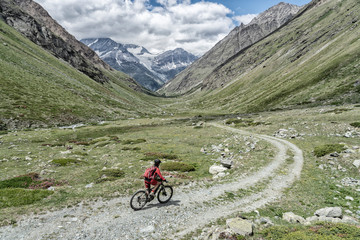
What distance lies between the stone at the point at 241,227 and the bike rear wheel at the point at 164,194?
5231mm

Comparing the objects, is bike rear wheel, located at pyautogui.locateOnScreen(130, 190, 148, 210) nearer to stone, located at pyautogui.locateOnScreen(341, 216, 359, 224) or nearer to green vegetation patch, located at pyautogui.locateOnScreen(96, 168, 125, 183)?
green vegetation patch, located at pyautogui.locateOnScreen(96, 168, 125, 183)

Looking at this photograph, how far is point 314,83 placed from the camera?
303 ft

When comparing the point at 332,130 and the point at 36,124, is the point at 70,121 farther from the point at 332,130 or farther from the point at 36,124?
the point at 332,130

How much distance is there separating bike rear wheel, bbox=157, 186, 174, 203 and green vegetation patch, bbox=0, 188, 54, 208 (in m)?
8.36

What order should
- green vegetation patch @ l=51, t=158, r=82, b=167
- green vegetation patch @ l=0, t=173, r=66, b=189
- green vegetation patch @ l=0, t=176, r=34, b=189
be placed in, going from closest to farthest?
1. green vegetation patch @ l=0, t=176, r=34, b=189
2. green vegetation patch @ l=0, t=173, r=66, b=189
3. green vegetation patch @ l=51, t=158, r=82, b=167

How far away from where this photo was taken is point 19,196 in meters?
13.0

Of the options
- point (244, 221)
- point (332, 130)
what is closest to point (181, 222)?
point (244, 221)

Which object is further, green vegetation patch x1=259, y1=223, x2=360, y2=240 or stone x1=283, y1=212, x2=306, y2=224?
stone x1=283, y1=212, x2=306, y2=224

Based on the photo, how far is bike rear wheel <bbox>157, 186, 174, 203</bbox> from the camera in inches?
540

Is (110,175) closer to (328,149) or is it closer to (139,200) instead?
(139,200)

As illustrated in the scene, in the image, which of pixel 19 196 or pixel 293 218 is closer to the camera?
pixel 293 218

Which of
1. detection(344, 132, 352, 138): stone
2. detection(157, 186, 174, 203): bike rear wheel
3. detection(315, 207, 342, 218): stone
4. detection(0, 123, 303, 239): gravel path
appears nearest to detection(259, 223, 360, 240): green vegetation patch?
detection(315, 207, 342, 218): stone

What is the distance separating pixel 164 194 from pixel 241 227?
236 inches

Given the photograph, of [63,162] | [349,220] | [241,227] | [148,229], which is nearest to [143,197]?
[148,229]
